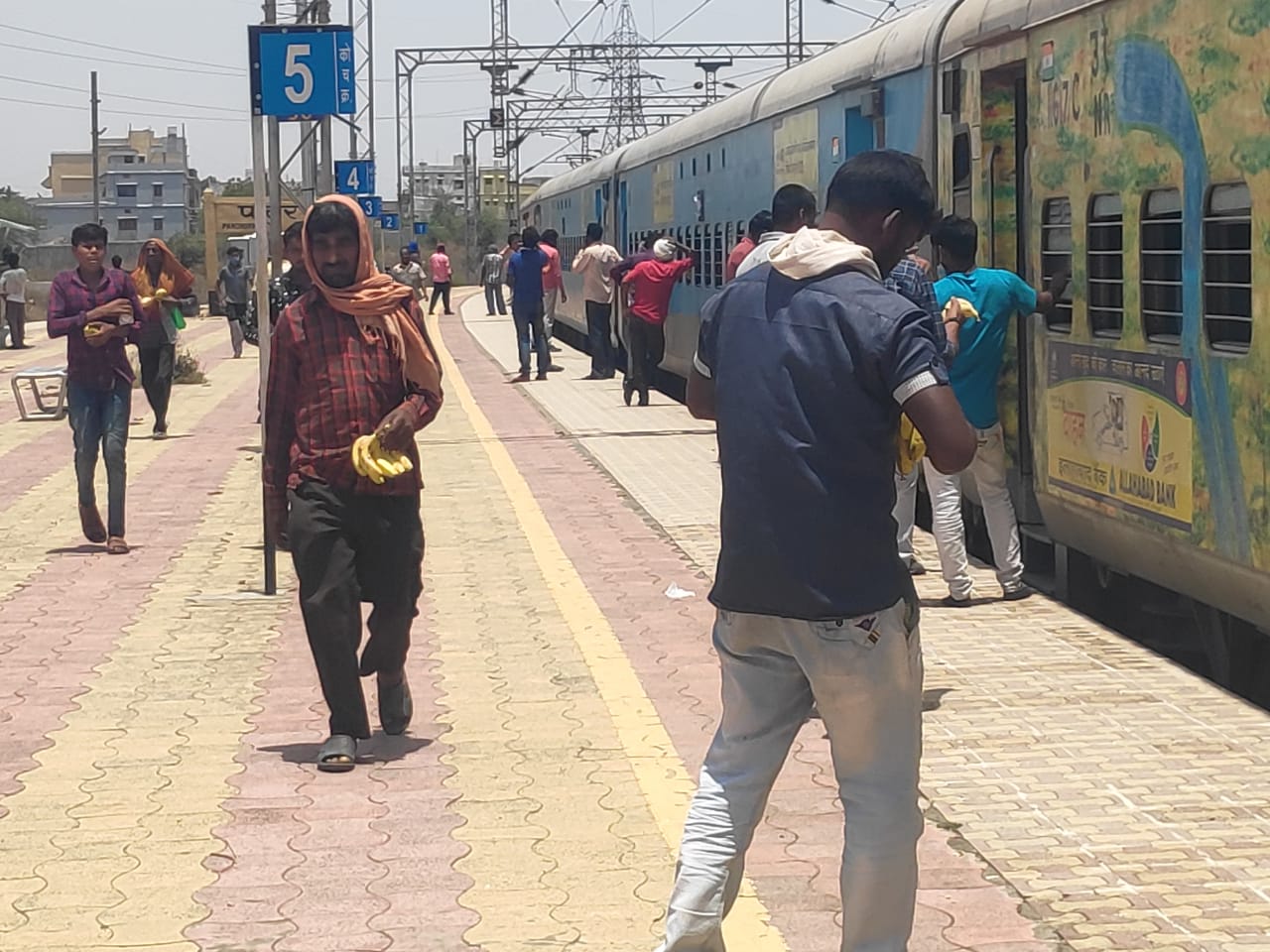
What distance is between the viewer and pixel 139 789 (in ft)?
23.2

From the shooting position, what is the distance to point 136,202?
160125mm

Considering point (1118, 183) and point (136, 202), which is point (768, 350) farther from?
point (136, 202)

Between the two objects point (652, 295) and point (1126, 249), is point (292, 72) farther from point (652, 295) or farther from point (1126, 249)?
point (652, 295)

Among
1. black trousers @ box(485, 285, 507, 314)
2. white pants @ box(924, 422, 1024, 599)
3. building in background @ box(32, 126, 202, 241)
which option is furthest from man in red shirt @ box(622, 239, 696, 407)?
building in background @ box(32, 126, 202, 241)

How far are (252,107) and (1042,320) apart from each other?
13.3 ft

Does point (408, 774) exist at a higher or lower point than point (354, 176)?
lower

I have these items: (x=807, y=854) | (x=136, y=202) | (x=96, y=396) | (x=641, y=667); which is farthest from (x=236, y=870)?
(x=136, y=202)

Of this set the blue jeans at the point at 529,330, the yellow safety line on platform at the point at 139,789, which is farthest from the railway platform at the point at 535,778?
the blue jeans at the point at 529,330

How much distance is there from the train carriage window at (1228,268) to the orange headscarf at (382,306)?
2.80m

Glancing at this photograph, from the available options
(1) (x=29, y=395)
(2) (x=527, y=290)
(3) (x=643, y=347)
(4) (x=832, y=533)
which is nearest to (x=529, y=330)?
(2) (x=527, y=290)

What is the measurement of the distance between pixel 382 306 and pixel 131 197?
15751 cm

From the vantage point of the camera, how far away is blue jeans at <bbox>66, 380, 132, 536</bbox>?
12.5 metres

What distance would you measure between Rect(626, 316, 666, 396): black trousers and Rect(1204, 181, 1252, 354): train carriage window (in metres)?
14.1

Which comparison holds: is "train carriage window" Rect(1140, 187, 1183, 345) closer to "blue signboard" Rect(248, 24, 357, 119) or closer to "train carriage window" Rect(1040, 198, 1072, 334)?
"train carriage window" Rect(1040, 198, 1072, 334)
